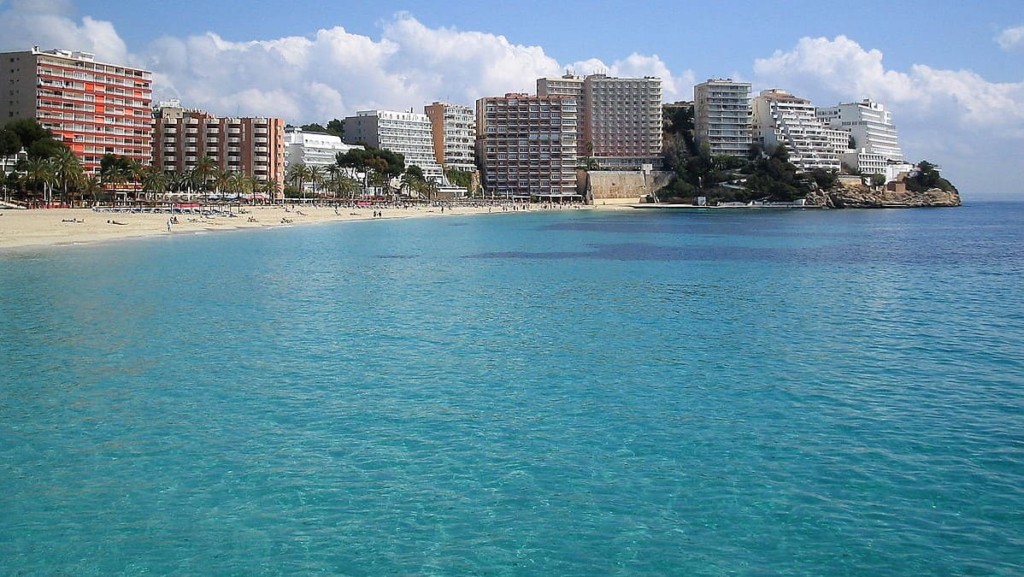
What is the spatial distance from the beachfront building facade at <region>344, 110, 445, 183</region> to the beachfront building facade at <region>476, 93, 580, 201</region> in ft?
41.7

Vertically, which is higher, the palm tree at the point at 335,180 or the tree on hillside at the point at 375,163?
the tree on hillside at the point at 375,163

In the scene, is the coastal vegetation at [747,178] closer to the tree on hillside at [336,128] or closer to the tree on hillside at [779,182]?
the tree on hillside at [779,182]

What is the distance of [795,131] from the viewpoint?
17062 centimetres

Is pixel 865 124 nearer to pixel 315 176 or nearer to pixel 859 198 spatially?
pixel 859 198

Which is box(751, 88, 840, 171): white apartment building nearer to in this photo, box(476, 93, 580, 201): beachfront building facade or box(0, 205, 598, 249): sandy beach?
box(476, 93, 580, 201): beachfront building facade

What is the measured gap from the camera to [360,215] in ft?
343

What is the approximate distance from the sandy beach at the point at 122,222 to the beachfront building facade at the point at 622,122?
274 feet

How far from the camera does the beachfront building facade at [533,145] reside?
164 metres

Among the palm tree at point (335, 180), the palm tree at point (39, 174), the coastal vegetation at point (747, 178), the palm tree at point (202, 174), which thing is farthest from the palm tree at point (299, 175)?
the coastal vegetation at point (747, 178)

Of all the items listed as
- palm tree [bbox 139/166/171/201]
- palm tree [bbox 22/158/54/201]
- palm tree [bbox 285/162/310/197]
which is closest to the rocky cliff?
palm tree [bbox 285/162/310/197]

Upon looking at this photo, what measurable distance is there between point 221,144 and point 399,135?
39.9m

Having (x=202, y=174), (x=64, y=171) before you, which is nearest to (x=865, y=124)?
(x=202, y=174)

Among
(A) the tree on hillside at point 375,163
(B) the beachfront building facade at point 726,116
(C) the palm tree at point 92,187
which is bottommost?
(C) the palm tree at point 92,187

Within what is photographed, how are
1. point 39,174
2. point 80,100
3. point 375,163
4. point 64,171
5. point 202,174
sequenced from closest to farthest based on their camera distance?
point 39,174 → point 64,171 → point 202,174 → point 80,100 → point 375,163
